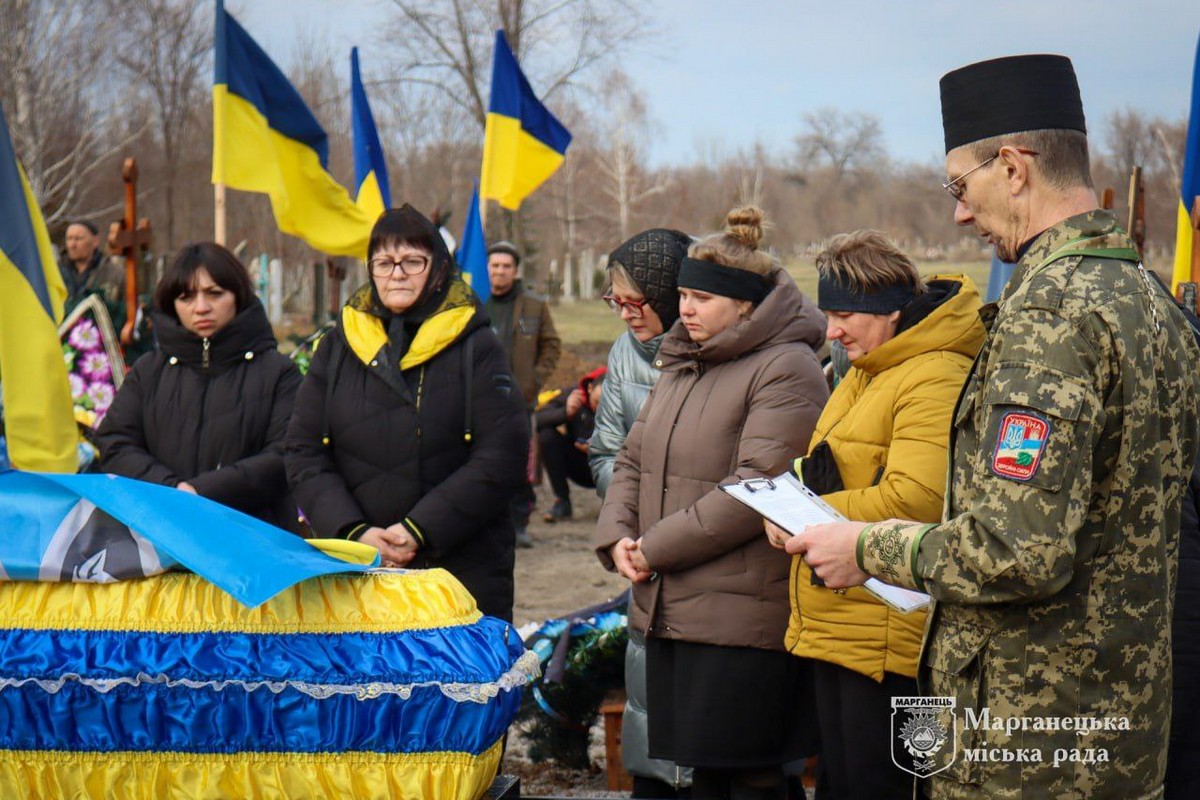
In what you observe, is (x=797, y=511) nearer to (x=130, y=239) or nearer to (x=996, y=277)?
(x=996, y=277)

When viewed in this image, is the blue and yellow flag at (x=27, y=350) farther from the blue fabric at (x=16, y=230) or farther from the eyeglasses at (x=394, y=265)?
the eyeglasses at (x=394, y=265)

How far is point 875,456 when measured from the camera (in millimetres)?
2906

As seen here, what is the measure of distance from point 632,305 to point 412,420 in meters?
0.81

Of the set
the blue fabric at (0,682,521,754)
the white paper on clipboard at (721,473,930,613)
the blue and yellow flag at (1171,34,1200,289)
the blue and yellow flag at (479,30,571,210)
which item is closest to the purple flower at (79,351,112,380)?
the blue and yellow flag at (479,30,571,210)

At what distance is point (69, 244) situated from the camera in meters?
8.22

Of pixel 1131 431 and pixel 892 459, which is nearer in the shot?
pixel 1131 431

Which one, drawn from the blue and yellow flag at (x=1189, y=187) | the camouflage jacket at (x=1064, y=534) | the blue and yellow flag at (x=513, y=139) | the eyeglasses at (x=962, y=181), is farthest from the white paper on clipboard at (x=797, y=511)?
the blue and yellow flag at (x=513, y=139)

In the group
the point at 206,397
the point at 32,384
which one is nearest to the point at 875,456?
the point at 206,397

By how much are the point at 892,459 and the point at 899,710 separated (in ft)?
1.84

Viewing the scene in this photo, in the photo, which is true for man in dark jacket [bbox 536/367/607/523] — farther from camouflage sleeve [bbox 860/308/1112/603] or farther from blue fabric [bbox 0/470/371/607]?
camouflage sleeve [bbox 860/308/1112/603]

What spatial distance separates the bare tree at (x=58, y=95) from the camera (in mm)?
23688

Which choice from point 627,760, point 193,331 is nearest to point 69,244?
point 193,331

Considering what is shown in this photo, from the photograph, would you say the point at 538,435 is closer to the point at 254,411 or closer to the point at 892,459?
the point at 254,411

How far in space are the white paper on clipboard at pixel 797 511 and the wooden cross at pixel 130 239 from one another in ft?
20.0
